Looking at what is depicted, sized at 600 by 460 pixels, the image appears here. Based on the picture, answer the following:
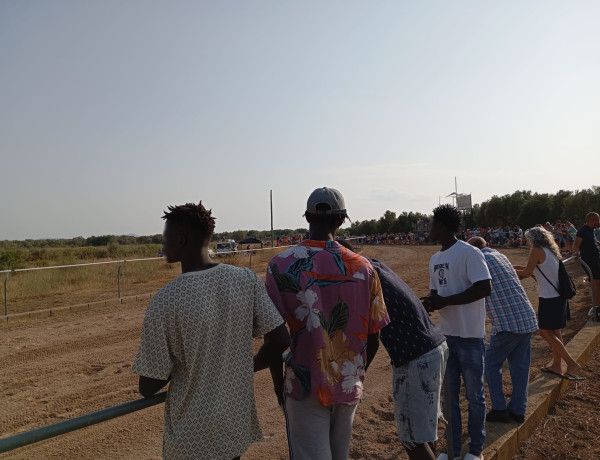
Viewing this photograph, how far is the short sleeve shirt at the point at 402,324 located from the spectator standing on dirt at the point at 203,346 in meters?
0.89

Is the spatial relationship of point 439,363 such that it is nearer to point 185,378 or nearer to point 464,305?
point 464,305

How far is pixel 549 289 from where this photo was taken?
5.54 metres

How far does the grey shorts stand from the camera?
9.36ft

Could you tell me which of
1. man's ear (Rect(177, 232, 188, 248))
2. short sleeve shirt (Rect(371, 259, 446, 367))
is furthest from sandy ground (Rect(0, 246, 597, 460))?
man's ear (Rect(177, 232, 188, 248))

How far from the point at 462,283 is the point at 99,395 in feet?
16.7

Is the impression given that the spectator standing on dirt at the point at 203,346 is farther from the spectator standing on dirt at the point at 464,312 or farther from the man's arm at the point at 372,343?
the spectator standing on dirt at the point at 464,312

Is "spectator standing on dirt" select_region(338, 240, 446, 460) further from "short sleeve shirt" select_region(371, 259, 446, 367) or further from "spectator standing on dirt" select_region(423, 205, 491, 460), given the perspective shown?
"spectator standing on dirt" select_region(423, 205, 491, 460)

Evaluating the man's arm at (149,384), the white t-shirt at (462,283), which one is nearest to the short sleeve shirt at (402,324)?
the white t-shirt at (462,283)

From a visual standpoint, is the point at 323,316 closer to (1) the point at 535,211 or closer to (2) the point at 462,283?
(2) the point at 462,283

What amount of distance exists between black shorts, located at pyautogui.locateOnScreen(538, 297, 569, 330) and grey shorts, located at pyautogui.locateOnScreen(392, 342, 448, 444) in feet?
10.8

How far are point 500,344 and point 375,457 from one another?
4.94ft

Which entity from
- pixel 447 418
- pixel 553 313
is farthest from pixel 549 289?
pixel 447 418

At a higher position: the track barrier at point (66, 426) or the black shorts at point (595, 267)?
the track barrier at point (66, 426)

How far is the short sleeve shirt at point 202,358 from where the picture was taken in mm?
1878
